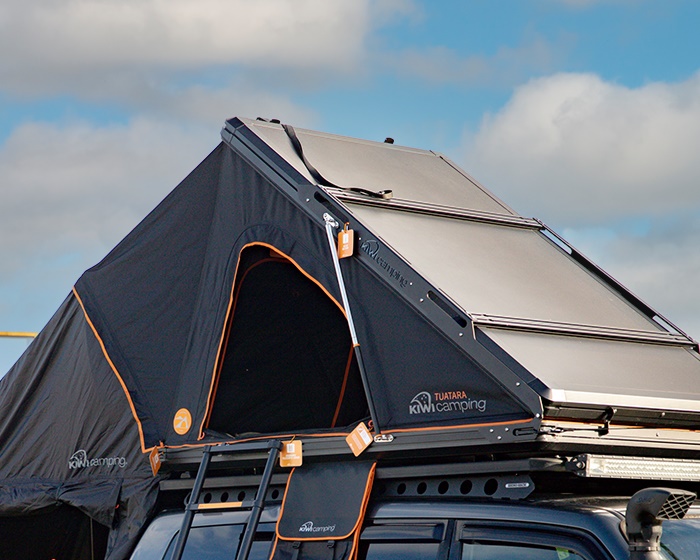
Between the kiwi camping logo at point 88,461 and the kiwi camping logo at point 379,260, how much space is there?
2.22 meters

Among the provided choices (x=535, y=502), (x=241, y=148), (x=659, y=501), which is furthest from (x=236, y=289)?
(x=659, y=501)

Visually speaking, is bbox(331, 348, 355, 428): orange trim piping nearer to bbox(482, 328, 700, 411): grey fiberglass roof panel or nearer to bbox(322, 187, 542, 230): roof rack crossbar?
bbox(322, 187, 542, 230): roof rack crossbar

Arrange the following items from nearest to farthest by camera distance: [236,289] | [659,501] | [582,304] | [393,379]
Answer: [659,501] < [393,379] < [582,304] < [236,289]

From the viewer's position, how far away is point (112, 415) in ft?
21.7

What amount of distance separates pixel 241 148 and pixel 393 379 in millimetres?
1923

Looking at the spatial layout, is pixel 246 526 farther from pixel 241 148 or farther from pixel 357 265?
pixel 241 148

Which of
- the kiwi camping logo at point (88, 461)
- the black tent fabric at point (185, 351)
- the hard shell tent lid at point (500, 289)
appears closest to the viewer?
the hard shell tent lid at point (500, 289)

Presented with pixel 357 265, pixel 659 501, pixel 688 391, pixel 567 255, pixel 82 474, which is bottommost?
pixel 659 501

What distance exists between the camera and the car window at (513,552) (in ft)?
13.0

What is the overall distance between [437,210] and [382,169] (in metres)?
0.62

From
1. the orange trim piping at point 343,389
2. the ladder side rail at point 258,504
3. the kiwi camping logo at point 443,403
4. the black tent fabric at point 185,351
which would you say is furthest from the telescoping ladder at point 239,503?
the orange trim piping at point 343,389

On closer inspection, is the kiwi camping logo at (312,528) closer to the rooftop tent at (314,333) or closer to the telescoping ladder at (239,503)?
the telescoping ladder at (239,503)

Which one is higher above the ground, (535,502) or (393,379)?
(393,379)

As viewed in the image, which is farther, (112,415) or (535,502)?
(112,415)
